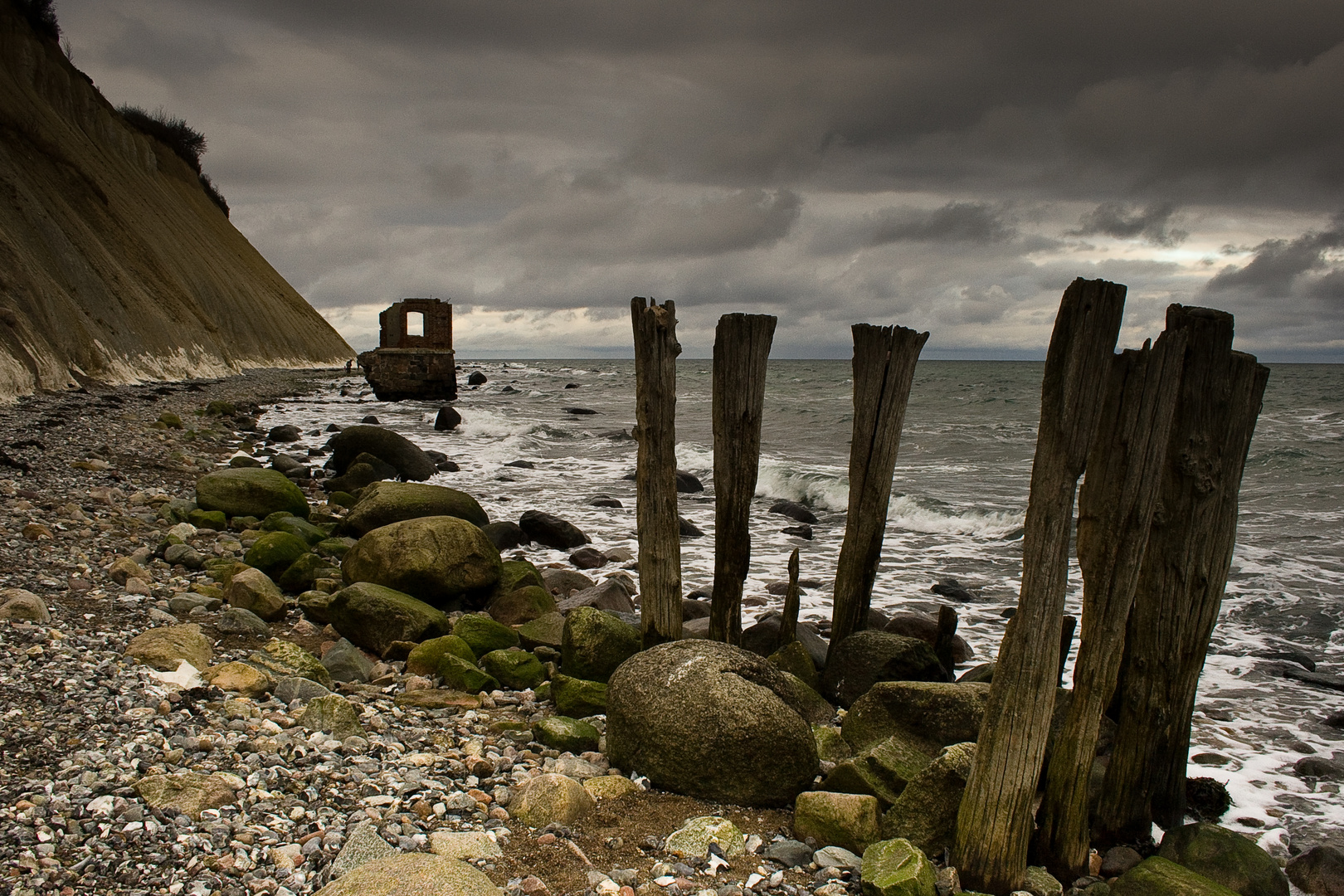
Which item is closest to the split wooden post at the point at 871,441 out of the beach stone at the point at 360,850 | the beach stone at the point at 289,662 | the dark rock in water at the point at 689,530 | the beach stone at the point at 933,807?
the beach stone at the point at 933,807

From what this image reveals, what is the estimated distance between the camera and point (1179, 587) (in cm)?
429

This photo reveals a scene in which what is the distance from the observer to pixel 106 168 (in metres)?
33.8

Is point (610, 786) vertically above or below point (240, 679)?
below

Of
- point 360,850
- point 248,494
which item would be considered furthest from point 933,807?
point 248,494

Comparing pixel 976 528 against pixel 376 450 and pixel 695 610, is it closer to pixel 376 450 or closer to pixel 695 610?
pixel 695 610

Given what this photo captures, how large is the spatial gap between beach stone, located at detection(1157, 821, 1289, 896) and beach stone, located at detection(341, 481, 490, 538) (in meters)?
7.22

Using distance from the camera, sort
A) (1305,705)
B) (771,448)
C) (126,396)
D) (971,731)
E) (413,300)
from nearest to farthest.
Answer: (971,731), (1305,705), (126,396), (771,448), (413,300)

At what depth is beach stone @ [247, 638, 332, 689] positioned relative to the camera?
502 centimetres

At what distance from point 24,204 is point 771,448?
20.1 m

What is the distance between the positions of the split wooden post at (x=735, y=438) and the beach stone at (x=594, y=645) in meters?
0.69

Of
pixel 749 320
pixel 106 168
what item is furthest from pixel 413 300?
pixel 749 320

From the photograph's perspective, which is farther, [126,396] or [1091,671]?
[126,396]

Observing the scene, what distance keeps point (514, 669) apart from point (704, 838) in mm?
2389

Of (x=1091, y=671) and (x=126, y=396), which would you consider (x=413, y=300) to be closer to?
(x=126, y=396)
